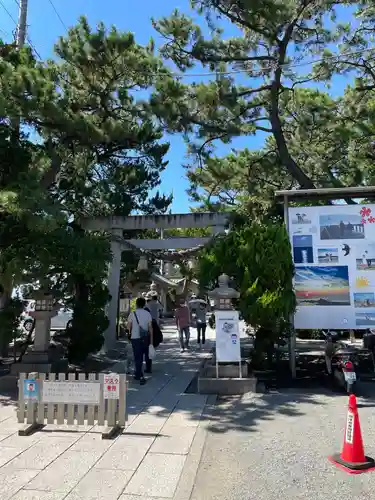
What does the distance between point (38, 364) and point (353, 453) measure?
600 centimetres

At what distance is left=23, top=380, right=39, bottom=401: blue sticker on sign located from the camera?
554cm

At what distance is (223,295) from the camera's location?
818cm

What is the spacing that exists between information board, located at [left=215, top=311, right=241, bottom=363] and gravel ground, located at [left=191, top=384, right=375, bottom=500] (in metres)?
0.82

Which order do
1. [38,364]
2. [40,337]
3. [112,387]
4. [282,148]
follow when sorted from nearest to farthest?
1. [112,387]
2. [38,364]
3. [40,337]
4. [282,148]

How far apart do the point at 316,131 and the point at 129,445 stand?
10689 millimetres

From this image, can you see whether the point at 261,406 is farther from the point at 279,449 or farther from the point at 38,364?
the point at 38,364

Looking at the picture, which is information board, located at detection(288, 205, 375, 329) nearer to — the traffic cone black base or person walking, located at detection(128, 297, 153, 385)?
person walking, located at detection(128, 297, 153, 385)

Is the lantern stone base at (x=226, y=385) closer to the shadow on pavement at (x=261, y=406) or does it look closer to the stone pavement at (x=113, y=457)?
the shadow on pavement at (x=261, y=406)

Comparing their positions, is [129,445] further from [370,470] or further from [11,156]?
[11,156]

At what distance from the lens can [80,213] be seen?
12.6m

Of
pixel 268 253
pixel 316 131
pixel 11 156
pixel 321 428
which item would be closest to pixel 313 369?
pixel 268 253

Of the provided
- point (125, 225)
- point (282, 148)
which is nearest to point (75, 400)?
point (125, 225)

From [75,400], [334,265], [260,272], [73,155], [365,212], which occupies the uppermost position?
[73,155]

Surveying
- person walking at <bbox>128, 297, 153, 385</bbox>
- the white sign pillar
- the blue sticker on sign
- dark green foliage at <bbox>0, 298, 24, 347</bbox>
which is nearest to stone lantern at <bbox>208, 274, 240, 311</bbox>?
the white sign pillar
